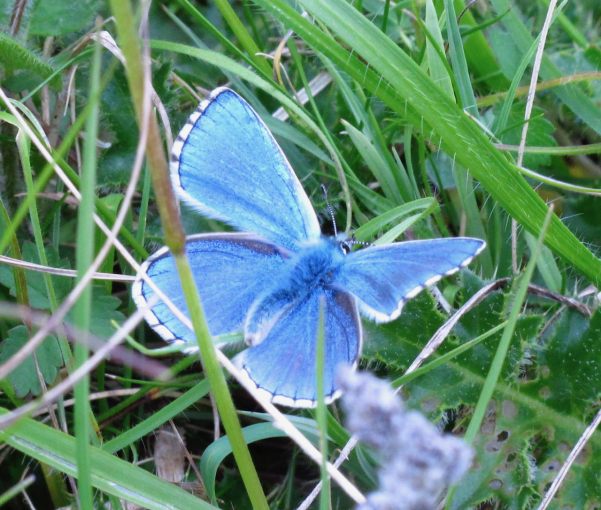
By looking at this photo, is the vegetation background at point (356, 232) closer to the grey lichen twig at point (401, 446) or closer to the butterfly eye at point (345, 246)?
the butterfly eye at point (345, 246)

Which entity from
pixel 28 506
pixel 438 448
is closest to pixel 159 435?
pixel 28 506

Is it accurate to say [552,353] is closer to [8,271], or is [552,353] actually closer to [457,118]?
[457,118]

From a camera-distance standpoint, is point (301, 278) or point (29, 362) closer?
point (301, 278)

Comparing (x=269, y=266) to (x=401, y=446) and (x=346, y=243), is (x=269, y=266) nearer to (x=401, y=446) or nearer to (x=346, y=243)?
(x=346, y=243)

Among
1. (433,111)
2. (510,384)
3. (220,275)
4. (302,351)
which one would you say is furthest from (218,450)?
(433,111)

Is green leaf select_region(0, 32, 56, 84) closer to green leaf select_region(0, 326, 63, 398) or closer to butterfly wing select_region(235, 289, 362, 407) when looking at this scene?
green leaf select_region(0, 326, 63, 398)

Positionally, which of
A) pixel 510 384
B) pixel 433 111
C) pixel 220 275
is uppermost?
pixel 433 111

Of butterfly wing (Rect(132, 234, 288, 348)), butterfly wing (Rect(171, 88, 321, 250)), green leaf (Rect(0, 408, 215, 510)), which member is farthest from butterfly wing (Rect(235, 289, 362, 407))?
green leaf (Rect(0, 408, 215, 510))
